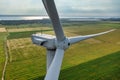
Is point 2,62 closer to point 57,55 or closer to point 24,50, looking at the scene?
point 24,50

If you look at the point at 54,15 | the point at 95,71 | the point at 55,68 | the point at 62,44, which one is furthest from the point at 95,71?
the point at 54,15

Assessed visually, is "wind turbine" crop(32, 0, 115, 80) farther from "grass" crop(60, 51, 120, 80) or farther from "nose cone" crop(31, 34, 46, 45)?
"grass" crop(60, 51, 120, 80)

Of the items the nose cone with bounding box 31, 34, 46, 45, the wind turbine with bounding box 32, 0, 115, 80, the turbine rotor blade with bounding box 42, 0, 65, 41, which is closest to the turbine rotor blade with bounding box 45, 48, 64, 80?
the wind turbine with bounding box 32, 0, 115, 80

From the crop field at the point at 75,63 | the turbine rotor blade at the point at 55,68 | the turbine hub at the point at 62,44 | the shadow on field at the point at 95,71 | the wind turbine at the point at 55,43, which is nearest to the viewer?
the wind turbine at the point at 55,43

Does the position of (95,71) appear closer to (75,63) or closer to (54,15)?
(75,63)

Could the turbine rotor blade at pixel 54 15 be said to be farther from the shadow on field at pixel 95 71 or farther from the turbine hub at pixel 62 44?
the shadow on field at pixel 95 71

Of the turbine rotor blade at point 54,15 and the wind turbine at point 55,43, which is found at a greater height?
the turbine rotor blade at point 54,15

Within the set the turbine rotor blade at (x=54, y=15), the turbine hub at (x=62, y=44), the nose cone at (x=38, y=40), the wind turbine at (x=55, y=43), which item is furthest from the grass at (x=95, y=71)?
the turbine rotor blade at (x=54, y=15)

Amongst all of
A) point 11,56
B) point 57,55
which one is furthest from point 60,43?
point 11,56
